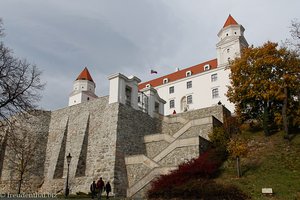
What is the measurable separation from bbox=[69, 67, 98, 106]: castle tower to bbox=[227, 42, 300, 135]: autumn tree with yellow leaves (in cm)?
3638

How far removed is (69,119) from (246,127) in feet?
54.6

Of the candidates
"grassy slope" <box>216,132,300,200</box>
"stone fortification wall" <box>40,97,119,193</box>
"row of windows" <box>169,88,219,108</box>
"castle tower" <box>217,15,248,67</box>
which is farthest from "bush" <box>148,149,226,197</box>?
"castle tower" <box>217,15,248,67</box>

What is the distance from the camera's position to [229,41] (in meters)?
49.3

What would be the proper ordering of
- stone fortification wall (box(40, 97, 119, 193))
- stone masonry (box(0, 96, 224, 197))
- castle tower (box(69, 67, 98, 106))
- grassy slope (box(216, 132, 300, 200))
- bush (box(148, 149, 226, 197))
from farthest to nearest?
1. castle tower (box(69, 67, 98, 106))
2. stone fortification wall (box(40, 97, 119, 193))
3. stone masonry (box(0, 96, 224, 197))
4. bush (box(148, 149, 226, 197))
5. grassy slope (box(216, 132, 300, 200))

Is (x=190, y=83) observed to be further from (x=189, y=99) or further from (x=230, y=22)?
(x=230, y=22)

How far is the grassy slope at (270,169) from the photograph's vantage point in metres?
15.3

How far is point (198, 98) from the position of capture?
163ft

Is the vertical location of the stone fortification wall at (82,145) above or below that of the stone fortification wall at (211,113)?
below

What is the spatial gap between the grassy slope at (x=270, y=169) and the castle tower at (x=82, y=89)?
39.7 metres

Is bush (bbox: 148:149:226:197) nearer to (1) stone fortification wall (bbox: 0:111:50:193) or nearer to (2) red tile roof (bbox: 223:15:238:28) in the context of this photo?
(1) stone fortification wall (bbox: 0:111:50:193)

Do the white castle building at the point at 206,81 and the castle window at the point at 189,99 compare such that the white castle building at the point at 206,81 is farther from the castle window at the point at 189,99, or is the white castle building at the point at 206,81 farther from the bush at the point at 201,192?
the bush at the point at 201,192

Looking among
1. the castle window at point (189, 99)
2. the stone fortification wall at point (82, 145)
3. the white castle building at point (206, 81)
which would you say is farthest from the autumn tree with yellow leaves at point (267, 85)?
the castle window at point (189, 99)

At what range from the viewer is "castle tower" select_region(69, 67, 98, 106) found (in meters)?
58.6

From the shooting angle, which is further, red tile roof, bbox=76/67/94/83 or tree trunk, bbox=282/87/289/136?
red tile roof, bbox=76/67/94/83
